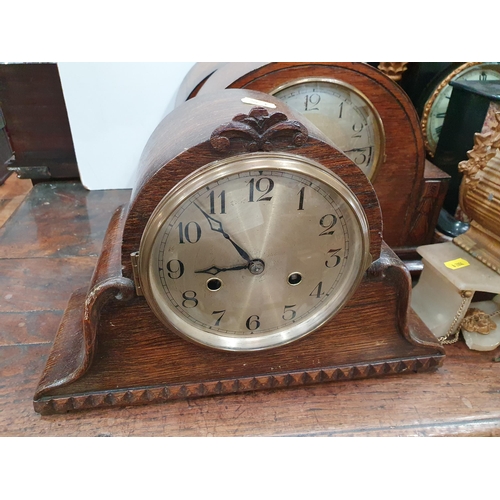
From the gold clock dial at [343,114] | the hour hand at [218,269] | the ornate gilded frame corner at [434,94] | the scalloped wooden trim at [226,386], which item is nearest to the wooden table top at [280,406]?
the scalloped wooden trim at [226,386]

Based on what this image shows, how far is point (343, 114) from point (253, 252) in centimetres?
60

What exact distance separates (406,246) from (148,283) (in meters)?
0.94

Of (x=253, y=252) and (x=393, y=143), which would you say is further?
(x=393, y=143)

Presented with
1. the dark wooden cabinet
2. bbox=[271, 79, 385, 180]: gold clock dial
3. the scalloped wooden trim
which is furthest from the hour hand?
the dark wooden cabinet

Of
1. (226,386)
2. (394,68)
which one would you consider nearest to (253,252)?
(226,386)

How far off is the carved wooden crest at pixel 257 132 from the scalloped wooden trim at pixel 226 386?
474mm

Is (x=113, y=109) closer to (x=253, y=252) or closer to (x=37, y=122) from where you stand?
(x=37, y=122)

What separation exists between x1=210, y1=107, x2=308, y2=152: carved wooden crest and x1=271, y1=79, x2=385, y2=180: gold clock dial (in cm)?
46

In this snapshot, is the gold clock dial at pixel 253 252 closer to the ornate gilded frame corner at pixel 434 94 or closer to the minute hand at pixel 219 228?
the minute hand at pixel 219 228

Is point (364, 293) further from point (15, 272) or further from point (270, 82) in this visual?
point (15, 272)

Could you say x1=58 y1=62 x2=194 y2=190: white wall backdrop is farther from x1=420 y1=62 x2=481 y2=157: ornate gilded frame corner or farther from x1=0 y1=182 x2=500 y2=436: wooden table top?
x1=420 y1=62 x2=481 y2=157: ornate gilded frame corner

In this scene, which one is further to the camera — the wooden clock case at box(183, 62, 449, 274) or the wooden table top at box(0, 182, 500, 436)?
the wooden clock case at box(183, 62, 449, 274)

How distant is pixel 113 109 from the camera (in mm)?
1585

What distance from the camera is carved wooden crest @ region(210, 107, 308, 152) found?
0.66 m
